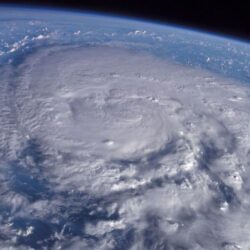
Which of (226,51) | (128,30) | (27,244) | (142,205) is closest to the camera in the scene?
(27,244)

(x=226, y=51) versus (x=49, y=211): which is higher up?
(x=226, y=51)

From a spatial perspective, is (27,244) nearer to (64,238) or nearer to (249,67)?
(64,238)

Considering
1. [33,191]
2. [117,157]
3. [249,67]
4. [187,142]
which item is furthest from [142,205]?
[249,67]

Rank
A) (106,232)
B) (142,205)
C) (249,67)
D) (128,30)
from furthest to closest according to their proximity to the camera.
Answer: (128,30)
(249,67)
(142,205)
(106,232)

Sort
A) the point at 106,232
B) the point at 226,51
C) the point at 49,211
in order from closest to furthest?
the point at 106,232, the point at 49,211, the point at 226,51

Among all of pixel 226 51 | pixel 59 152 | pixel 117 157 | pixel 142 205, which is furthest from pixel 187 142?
pixel 226 51

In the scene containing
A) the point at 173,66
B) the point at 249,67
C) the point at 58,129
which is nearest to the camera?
the point at 58,129

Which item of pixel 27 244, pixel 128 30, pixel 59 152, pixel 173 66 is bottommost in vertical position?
pixel 27 244

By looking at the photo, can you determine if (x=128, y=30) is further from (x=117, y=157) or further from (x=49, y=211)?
(x=49, y=211)

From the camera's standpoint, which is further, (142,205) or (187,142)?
(187,142)
